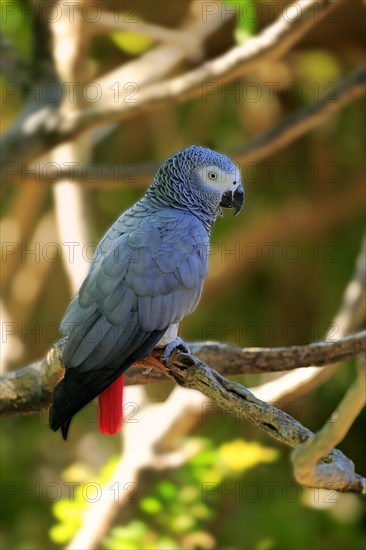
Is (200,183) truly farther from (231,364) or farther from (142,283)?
(231,364)

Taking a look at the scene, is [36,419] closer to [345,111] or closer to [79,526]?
[79,526]

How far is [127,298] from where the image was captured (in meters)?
1.52

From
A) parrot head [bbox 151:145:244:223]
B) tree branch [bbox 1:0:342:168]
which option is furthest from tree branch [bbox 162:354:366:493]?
tree branch [bbox 1:0:342:168]

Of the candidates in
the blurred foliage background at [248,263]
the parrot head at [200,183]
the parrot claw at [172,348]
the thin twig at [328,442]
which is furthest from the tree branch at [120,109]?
the thin twig at [328,442]

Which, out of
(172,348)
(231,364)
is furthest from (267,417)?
(231,364)

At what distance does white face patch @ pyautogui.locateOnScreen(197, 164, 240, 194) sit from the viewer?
65.9 inches

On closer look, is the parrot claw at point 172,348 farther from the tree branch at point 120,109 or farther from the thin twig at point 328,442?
the tree branch at point 120,109

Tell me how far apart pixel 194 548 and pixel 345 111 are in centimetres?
192

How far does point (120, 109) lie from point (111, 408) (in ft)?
2.93

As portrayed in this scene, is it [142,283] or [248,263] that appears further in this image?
[248,263]

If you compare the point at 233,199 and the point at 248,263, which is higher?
the point at 233,199

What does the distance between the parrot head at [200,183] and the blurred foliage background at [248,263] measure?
97 centimetres

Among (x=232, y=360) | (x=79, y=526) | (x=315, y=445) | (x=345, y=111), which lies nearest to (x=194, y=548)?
(x=79, y=526)

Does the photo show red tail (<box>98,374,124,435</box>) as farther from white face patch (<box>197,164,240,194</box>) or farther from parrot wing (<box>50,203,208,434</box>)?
white face patch (<box>197,164,240,194</box>)
